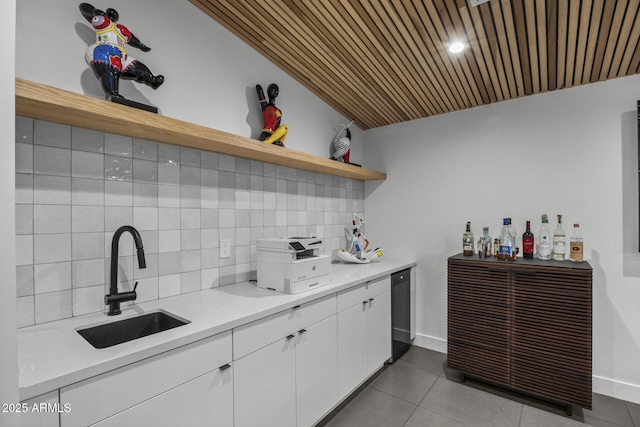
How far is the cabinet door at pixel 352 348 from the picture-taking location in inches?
83.4

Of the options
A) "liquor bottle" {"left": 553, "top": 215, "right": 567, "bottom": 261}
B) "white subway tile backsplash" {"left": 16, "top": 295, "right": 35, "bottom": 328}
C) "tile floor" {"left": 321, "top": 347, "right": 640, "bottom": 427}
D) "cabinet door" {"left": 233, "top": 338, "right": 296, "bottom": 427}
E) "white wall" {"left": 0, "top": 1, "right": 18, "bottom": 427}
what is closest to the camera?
"white wall" {"left": 0, "top": 1, "right": 18, "bottom": 427}

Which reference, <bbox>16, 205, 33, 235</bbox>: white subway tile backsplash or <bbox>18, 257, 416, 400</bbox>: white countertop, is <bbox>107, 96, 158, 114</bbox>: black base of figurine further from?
<bbox>18, 257, 416, 400</bbox>: white countertop

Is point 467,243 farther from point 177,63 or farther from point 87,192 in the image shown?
point 87,192

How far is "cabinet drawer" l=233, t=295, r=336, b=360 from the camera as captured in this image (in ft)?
4.74

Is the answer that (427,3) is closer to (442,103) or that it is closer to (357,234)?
(442,103)

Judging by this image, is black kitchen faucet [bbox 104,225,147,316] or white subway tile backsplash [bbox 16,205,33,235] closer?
white subway tile backsplash [bbox 16,205,33,235]

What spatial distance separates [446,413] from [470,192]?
6.18ft

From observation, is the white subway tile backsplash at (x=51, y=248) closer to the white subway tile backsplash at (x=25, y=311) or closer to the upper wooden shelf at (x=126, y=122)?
the white subway tile backsplash at (x=25, y=311)

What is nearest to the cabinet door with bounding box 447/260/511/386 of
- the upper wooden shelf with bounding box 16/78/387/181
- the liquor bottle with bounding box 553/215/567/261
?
the liquor bottle with bounding box 553/215/567/261

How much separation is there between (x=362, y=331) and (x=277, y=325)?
3.16 feet

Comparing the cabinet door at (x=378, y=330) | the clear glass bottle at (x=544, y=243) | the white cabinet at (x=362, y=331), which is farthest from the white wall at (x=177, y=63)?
the clear glass bottle at (x=544, y=243)

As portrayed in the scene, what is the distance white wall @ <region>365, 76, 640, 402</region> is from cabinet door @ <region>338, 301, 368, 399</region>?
1.10m

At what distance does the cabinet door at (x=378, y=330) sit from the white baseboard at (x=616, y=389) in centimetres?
159

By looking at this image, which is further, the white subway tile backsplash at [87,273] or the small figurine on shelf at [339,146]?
the small figurine on shelf at [339,146]
